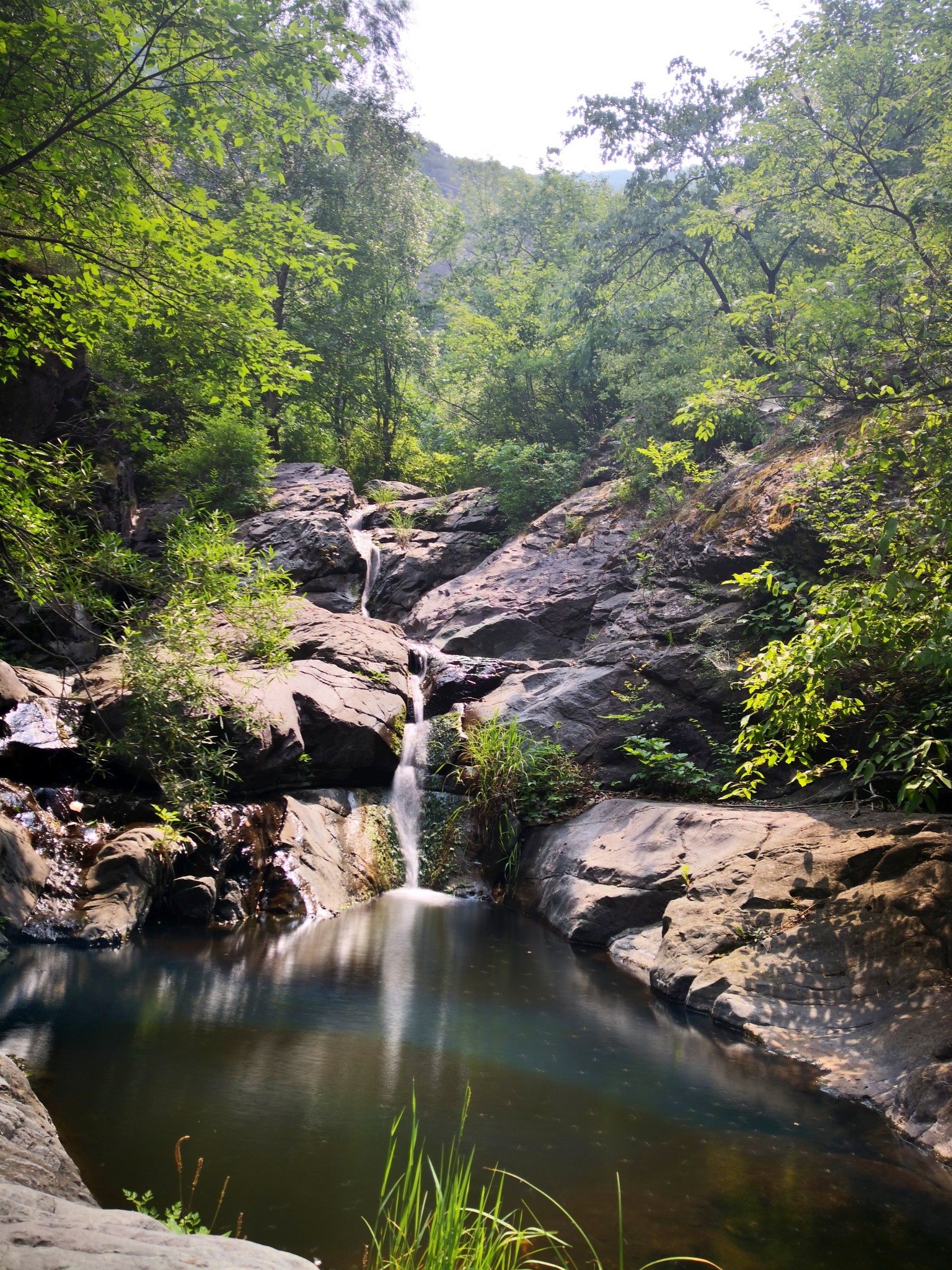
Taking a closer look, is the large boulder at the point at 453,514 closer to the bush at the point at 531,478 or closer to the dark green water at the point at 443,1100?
the bush at the point at 531,478

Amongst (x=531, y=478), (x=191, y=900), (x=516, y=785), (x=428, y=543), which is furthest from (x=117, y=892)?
(x=531, y=478)

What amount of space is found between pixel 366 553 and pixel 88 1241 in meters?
14.4

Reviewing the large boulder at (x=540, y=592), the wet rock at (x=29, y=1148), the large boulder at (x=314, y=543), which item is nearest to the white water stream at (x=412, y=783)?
the large boulder at (x=540, y=592)

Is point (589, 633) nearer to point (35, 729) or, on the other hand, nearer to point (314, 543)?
point (314, 543)

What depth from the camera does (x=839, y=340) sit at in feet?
28.5

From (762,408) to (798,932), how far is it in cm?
957

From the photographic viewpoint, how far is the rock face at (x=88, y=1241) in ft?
5.21

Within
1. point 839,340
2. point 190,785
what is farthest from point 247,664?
point 839,340

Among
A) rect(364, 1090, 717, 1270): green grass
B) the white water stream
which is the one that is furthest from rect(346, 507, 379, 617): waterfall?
rect(364, 1090, 717, 1270): green grass

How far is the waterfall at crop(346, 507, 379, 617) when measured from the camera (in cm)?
1518

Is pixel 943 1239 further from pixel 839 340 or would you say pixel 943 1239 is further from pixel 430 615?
pixel 430 615

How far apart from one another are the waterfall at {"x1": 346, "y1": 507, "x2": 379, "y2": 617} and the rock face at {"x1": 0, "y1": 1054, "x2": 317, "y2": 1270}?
41.7 feet

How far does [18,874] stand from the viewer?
6918mm

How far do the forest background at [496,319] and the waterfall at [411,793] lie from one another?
3.39m
